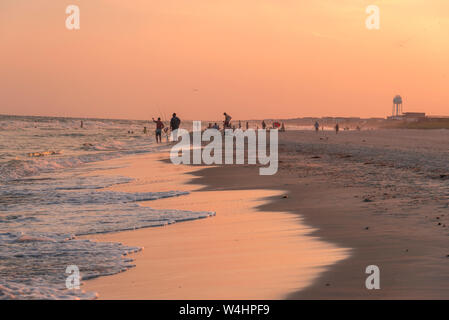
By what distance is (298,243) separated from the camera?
7.69 m

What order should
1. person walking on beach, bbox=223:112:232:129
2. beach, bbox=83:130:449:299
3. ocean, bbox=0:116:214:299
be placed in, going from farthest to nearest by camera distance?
1. person walking on beach, bbox=223:112:232:129
2. ocean, bbox=0:116:214:299
3. beach, bbox=83:130:449:299

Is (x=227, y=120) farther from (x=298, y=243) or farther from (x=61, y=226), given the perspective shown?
(x=298, y=243)

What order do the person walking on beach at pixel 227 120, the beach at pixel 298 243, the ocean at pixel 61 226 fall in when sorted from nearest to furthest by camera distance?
the beach at pixel 298 243 < the ocean at pixel 61 226 < the person walking on beach at pixel 227 120

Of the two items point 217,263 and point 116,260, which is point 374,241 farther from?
point 116,260

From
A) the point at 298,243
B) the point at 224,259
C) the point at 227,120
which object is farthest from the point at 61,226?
the point at 227,120

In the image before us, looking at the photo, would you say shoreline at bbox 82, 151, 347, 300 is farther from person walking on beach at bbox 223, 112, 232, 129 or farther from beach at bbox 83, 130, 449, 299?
person walking on beach at bbox 223, 112, 232, 129

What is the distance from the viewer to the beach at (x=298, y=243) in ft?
18.0

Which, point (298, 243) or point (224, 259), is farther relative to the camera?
point (298, 243)

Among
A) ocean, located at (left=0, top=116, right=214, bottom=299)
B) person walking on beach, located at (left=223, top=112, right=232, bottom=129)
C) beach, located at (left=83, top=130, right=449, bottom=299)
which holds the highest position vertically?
person walking on beach, located at (left=223, top=112, right=232, bottom=129)

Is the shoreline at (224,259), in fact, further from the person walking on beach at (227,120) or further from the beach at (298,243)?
the person walking on beach at (227,120)

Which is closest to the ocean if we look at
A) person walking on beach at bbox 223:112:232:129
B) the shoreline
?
the shoreline

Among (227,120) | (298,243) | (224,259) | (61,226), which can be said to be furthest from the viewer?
(227,120)

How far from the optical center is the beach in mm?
5473

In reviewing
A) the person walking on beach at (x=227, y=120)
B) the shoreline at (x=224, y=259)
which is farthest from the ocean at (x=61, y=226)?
the person walking on beach at (x=227, y=120)
